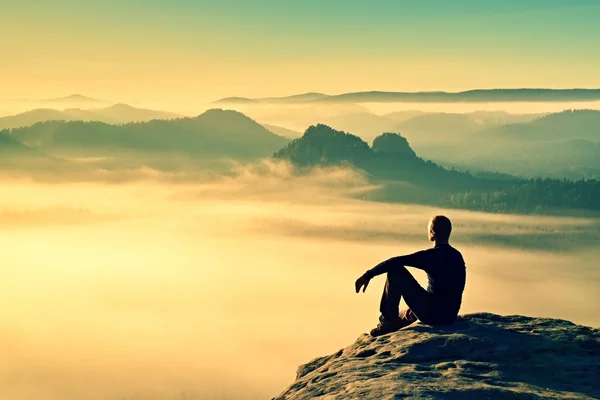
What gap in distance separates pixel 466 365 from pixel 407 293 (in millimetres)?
2853

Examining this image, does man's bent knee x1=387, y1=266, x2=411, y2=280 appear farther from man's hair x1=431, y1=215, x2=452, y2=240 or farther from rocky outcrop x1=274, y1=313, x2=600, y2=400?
rocky outcrop x1=274, y1=313, x2=600, y2=400

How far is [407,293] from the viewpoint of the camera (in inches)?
812

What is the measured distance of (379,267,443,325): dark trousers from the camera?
67.5 ft

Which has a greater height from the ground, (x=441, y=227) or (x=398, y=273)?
(x=441, y=227)

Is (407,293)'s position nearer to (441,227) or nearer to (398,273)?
(398,273)

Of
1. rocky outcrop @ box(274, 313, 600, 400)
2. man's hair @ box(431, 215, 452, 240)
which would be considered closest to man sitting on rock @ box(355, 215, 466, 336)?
man's hair @ box(431, 215, 452, 240)

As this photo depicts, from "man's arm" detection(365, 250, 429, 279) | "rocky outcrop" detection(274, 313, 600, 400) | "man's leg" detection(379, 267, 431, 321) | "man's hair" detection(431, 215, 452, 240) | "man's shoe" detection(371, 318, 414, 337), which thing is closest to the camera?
"rocky outcrop" detection(274, 313, 600, 400)

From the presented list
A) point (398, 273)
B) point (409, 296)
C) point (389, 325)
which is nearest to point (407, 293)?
point (409, 296)

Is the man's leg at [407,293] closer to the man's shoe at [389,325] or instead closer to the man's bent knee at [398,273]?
the man's bent knee at [398,273]

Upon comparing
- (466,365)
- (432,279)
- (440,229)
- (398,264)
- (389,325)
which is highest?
(440,229)

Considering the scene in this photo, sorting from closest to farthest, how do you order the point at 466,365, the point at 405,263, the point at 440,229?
the point at 466,365
the point at 440,229
the point at 405,263

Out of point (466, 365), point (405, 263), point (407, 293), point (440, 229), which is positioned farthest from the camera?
point (407, 293)

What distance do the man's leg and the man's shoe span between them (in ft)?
1.62

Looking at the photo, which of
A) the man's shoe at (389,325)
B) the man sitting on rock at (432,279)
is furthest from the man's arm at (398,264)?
the man's shoe at (389,325)
